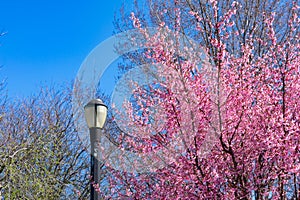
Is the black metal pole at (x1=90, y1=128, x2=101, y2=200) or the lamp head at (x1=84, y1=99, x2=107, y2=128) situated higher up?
the lamp head at (x1=84, y1=99, x2=107, y2=128)

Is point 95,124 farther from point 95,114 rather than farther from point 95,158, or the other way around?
point 95,158

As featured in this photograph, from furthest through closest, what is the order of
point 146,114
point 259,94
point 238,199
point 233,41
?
point 233,41 < point 146,114 < point 259,94 < point 238,199

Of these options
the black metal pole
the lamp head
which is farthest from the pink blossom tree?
the black metal pole

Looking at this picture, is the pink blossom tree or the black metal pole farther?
the pink blossom tree

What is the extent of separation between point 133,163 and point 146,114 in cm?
92

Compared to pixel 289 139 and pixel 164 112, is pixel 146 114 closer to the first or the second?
pixel 164 112

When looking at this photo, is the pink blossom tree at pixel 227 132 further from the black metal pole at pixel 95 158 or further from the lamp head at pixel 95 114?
the black metal pole at pixel 95 158

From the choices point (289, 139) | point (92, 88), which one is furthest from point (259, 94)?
point (92, 88)

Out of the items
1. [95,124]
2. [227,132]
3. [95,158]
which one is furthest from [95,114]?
[227,132]

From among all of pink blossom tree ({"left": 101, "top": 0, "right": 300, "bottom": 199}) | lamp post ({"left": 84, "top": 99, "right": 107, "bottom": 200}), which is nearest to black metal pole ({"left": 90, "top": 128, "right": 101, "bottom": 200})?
lamp post ({"left": 84, "top": 99, "right": 107, "bottom": 200})

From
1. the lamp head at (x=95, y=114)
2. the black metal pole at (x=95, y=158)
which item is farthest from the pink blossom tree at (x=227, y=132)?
the black metal pole at (x=95, y=158)

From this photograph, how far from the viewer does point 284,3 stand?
867 cm

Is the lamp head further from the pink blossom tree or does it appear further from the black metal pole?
the pink blossom tree

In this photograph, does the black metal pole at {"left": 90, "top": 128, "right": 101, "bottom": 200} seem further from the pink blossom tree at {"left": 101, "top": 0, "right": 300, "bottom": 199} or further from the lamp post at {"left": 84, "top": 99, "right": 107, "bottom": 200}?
the pink blossom tree at {"left": 101, "top": 0, "right": 300, "bottom": 199}
